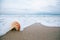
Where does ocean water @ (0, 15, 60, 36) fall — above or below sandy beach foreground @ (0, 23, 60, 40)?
above

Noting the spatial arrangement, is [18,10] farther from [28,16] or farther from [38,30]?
[38,30]

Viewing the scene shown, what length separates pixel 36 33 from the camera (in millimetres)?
1558

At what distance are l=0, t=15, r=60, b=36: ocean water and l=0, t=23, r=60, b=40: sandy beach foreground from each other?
50mm

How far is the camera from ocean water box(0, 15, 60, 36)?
1.53 meters

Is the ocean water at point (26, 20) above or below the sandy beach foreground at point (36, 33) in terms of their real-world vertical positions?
above

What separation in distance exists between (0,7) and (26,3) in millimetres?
360

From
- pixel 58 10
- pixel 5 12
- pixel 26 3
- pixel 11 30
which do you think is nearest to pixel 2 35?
pixel 11 30

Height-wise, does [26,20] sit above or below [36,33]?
above

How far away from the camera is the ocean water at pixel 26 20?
153cm

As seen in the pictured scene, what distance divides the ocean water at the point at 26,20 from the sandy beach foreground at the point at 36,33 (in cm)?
5

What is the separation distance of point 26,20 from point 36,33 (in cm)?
23

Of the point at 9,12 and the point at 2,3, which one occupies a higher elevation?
the point at 2,3

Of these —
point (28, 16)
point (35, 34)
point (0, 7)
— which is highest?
point (0, 7)

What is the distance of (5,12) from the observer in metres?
1.54
